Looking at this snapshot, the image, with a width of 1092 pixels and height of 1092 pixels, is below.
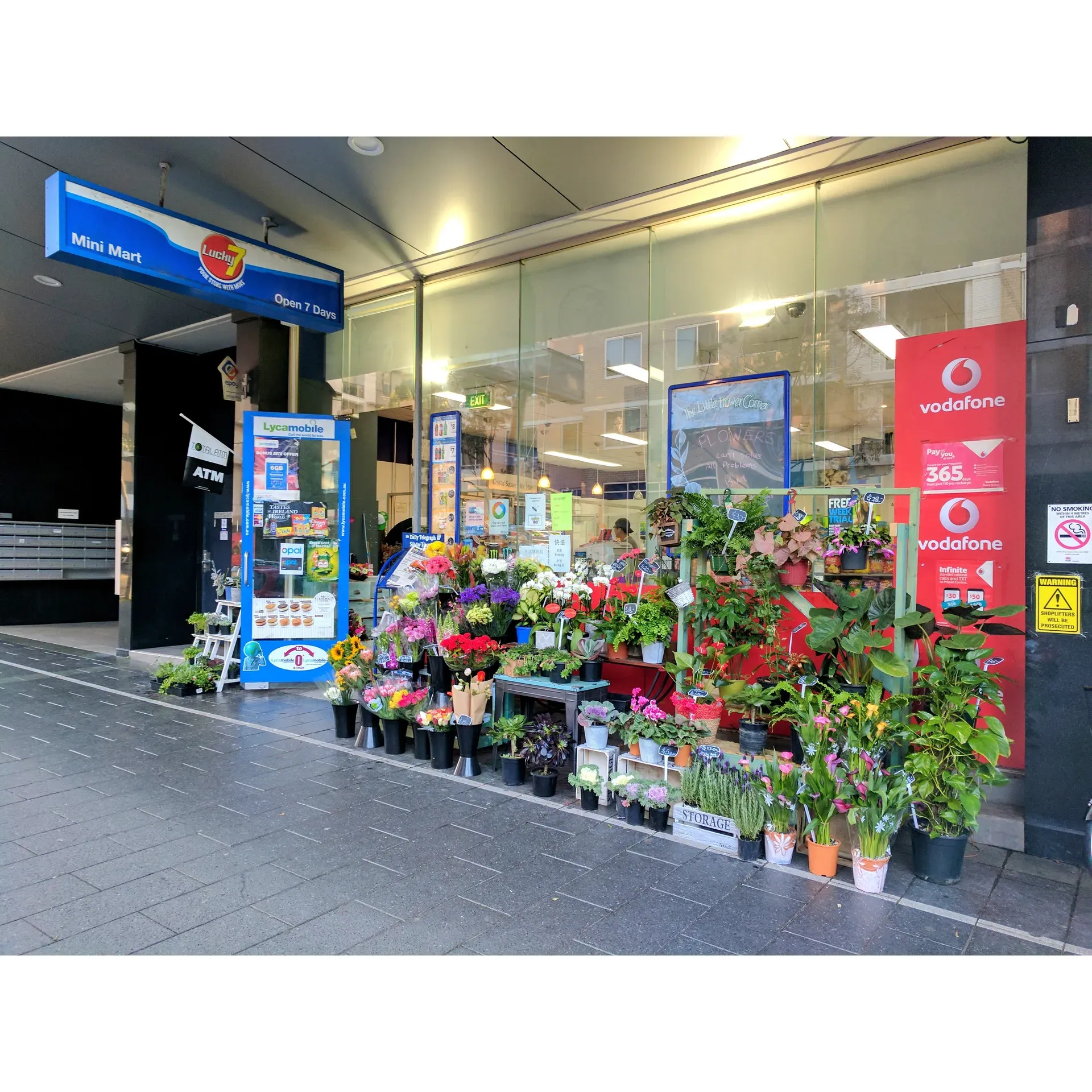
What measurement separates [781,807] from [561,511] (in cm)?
345

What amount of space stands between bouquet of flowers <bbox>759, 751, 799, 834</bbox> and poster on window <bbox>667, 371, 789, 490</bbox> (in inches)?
92.4

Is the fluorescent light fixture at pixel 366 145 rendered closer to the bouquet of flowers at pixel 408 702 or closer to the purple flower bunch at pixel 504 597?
the purple flower bunch at pixel 504 597

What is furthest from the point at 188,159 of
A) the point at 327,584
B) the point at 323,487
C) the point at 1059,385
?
the point at 1059,385

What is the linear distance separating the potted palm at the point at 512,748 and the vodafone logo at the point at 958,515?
2759mm

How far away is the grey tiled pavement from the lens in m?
2.62

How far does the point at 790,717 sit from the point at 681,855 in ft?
2.79

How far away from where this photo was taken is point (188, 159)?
5.11 meters

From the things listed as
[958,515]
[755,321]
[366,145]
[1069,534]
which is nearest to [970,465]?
[958,515]

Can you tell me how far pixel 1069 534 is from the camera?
11.3 ft

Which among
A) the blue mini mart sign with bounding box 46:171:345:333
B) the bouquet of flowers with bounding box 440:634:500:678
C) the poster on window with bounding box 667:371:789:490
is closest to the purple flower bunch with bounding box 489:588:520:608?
the bouquet of flowers with bounding box 440:634:500:678

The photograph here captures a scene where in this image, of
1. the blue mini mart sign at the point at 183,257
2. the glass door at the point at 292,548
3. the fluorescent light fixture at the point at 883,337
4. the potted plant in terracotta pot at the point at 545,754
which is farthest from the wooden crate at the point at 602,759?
the blue mini mart sign at the point at 183,257

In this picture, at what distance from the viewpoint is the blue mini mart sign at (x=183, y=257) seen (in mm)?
4652

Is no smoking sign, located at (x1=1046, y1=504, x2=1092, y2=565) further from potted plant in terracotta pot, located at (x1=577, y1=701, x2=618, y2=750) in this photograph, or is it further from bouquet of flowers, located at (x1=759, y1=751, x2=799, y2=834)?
potted plant in terracotta pot, located at (x1=577, y1=701, x2=618, y2=750)

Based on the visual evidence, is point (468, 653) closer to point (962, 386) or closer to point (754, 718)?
point (754, 718)
